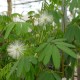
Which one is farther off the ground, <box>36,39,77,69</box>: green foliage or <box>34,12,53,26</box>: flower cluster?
<box>34,12,53,26</box>: flower cluster

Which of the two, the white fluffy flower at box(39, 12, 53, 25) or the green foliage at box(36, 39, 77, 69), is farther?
the white fluffy flower at box(39, 12, 53, 25)

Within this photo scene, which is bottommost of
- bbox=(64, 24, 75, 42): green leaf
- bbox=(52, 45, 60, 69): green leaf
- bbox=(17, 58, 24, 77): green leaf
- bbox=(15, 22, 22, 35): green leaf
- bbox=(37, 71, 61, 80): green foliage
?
bbox=(37, 71, 61, 80): green foliage

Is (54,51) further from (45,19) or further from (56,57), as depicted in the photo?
(45,19)

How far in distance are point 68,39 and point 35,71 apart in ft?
0.75

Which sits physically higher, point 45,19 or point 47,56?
point 45,19

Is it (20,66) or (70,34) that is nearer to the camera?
(20,66)

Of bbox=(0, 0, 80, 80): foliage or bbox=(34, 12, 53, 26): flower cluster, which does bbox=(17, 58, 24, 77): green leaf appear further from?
bbox=(34, 12, 53, 26): flower cluster

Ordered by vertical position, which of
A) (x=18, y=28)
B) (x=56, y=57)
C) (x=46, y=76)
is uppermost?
(x=18, y=28)

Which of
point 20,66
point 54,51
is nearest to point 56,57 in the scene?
point 54,51

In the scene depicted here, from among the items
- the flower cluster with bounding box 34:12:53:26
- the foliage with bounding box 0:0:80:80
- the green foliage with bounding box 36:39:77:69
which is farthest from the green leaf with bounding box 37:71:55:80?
the flower cluster with bounding box 34:12:53:26

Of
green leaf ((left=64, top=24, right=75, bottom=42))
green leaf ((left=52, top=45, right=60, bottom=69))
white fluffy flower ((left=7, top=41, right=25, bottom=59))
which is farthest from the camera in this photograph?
green leaf ((left=64, top=24, right=75, bottom=42))

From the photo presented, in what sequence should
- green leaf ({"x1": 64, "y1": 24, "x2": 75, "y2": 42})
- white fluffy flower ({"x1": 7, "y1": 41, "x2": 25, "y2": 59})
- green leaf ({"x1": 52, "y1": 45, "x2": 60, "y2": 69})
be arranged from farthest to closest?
1. green leaf ({"x1": 64, "y1": 24, "x2": 75, "y2": 42})
2. white fluffy flower ({"x1": 7, "y1": 41, "x2": 25, "y2": 59})
3. green leaf ({"x1": 52, "y1": 45, "x2": 60, "y2": 69})

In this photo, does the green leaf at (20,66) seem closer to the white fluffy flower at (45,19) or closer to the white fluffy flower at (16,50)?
the white fluffy flower at (16,50)

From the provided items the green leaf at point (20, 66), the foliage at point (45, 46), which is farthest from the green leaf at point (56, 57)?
the green leaf at point (20, 66)
